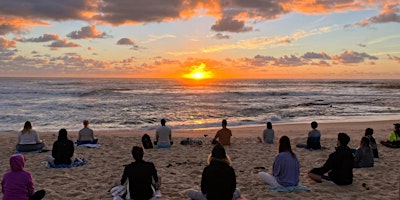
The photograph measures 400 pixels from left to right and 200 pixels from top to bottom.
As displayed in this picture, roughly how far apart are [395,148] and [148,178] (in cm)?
1168

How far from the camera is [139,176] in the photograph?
21.7 ft

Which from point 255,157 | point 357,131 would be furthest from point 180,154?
point 357,131

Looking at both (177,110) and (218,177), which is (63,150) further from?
(177,110)

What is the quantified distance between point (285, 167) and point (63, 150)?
6.87m

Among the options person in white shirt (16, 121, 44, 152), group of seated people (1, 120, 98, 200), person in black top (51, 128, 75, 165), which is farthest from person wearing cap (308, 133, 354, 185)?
person in white shirt (16, 121, 44, 152)

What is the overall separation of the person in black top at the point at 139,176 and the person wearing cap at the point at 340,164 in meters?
4.38

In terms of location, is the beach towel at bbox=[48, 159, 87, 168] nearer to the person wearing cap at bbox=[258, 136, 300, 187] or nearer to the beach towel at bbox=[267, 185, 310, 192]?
the person wearing cap at bbox=[258, 136, 300, 187]

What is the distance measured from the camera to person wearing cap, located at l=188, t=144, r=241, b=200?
6008mm

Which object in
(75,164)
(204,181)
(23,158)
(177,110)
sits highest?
(23,158)

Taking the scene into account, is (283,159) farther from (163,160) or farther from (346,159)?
(163,160)

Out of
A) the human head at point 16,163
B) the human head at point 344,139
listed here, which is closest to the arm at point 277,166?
the human head at point 344,139

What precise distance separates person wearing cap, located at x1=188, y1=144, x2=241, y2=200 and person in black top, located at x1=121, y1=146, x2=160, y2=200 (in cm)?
115

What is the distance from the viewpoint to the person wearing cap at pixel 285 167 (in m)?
7.54

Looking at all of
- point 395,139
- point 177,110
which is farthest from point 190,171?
point 177,110
